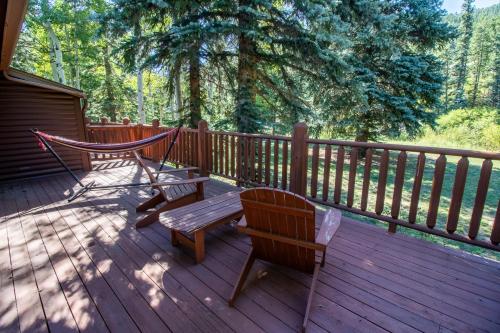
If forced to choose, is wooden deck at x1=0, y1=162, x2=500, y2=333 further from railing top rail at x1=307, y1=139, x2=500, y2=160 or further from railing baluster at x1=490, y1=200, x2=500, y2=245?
railing top rail at x1=307, y1=139, x2=500, y2=160

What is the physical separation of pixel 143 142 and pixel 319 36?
3.65 m

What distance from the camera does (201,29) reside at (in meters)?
4.66

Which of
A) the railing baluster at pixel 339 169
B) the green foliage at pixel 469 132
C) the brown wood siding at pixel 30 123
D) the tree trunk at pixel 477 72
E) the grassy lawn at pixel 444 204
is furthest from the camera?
the tree trunk at pixel 477 72

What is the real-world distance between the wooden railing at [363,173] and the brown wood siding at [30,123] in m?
0.98

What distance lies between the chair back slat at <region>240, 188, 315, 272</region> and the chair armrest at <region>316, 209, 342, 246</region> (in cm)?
7

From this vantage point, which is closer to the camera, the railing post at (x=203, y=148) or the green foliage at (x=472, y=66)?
the railing post at (x=203, y=148)

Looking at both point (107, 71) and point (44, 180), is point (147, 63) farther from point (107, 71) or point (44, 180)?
point (107, 71)

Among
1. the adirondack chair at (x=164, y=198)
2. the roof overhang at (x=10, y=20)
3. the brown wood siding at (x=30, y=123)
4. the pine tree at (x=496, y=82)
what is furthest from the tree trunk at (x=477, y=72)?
the roof overhang at (x=10, y=20)

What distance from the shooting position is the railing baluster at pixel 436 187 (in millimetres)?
2449

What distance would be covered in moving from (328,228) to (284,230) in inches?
13.1

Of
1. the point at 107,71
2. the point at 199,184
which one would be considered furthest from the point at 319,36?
the point at 107,71

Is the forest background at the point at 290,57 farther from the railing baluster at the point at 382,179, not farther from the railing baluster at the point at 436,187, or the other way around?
the railing baluster at the point at 436,187

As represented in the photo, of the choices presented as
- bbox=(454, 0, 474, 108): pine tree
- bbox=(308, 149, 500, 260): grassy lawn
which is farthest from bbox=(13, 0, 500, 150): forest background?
bbox=(454, 0, 474, 108): pine tree

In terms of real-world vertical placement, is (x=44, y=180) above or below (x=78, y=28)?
below
